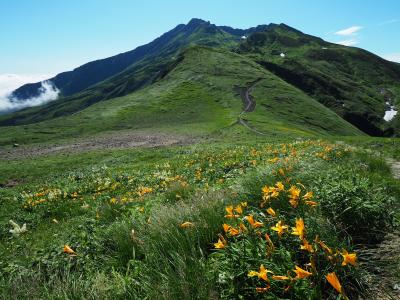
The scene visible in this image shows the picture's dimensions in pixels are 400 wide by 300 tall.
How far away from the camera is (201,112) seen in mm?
85750

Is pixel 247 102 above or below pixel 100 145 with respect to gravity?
above

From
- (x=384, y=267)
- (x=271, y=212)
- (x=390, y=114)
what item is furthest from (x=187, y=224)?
(x=390, y=114)

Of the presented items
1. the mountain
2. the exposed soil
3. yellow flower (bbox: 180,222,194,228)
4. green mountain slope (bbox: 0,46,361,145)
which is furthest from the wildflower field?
the mountain

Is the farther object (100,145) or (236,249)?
(100,145)

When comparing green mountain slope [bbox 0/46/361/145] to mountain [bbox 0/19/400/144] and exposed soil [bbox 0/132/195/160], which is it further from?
exposed soil [bbox 0/132/195/160]

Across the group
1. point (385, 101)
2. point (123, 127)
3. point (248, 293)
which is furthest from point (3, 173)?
point (385, 101)

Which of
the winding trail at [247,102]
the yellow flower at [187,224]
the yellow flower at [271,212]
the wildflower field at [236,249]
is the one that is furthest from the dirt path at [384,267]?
the winding trail at [247,102]

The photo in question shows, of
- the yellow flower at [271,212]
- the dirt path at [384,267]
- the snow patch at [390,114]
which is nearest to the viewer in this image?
the dirt path at [384,267]

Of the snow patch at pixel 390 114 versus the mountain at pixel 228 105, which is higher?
the mountain at pixel 228 105

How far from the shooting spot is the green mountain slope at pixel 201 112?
223ft

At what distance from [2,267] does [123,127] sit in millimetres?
68863

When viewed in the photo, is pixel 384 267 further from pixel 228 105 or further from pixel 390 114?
pixel 390 114

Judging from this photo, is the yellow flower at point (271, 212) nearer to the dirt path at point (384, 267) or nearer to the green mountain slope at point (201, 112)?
the dirt path at point (384, 267)

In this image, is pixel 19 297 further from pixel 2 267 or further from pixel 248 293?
pixel 248 293
